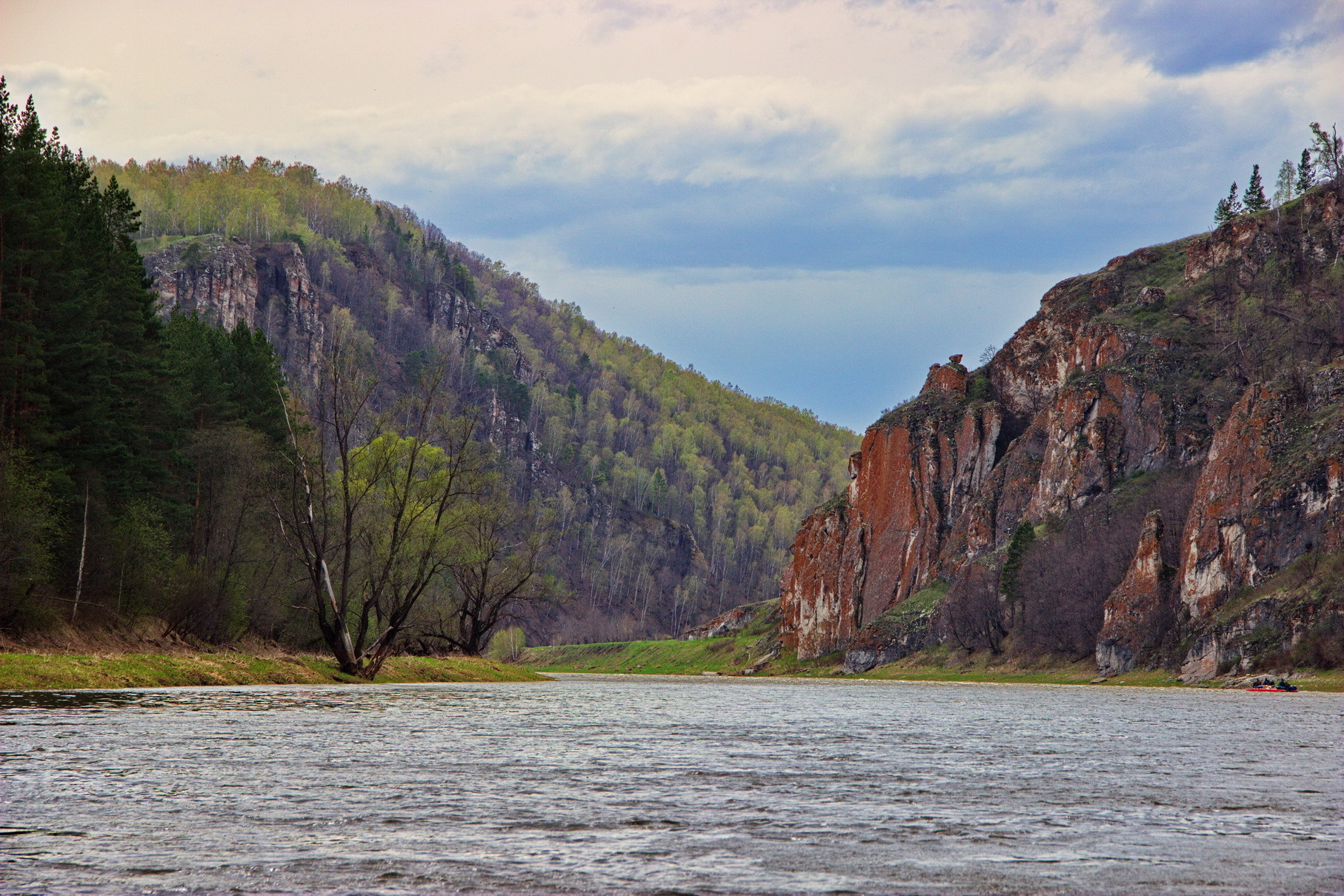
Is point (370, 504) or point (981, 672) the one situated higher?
point (370, 504)

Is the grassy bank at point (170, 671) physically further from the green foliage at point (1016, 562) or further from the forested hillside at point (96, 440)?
the green foliage at point (1016, 562)

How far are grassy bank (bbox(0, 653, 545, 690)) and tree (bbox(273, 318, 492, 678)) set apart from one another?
197cm

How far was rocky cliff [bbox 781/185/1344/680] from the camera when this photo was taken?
106 m

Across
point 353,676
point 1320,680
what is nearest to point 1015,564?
point 1320,680

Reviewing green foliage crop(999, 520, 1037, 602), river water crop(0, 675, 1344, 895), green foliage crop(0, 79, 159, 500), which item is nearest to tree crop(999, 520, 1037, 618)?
green foliage crop(999, 520, 1037, 602)

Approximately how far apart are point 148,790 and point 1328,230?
176313mm

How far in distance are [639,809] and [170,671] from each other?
35658 mm

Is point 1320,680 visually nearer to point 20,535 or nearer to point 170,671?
point 170,671

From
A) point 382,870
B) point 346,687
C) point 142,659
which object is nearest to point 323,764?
point 382,870

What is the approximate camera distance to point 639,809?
12516 mm

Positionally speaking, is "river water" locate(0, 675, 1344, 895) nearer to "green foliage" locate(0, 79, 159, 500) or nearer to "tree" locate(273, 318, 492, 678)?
"tree" locate(273, 318, 492, 678)

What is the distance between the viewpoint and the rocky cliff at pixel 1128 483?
106 m

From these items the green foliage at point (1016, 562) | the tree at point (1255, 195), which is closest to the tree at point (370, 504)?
the green foliage at point (1016, 562)

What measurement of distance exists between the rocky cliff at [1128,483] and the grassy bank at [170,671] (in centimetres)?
7444
